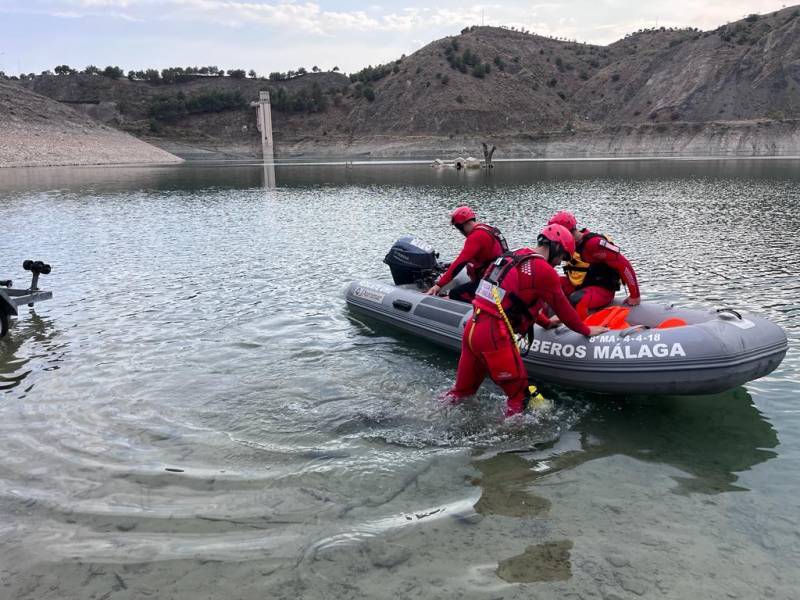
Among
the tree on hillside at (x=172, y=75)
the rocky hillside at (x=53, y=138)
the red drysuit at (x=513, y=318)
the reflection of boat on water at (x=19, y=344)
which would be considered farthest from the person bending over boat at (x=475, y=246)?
the tree on hillside at (x=172, y=75)

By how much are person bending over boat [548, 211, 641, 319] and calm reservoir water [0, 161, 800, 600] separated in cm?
142

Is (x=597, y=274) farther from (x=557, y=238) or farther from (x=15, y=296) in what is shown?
(x=15, y=296)

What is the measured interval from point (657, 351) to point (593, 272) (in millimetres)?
1921

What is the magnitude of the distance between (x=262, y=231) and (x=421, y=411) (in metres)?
13.1

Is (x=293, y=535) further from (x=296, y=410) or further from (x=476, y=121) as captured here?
(x=476, y=121)

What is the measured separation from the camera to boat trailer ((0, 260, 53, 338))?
8.22 metres

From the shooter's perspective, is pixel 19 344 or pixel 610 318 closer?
pixel 610 318

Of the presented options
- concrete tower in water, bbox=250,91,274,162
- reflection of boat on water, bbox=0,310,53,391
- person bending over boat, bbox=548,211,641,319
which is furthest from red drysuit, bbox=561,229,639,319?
concrete tower in water, bbox=250,91,274,162

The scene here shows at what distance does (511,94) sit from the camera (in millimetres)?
82375

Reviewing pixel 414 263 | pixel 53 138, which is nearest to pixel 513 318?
pixel 414 263

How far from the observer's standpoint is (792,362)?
704cm

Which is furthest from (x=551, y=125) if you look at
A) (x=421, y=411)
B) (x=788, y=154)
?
(x=421, y=411)

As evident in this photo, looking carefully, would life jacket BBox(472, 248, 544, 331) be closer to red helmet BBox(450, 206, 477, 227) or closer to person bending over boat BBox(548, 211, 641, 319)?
person bending over boat BBox(548, 211, 641, 319)

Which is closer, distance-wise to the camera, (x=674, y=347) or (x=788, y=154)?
(x=674, y=347)
